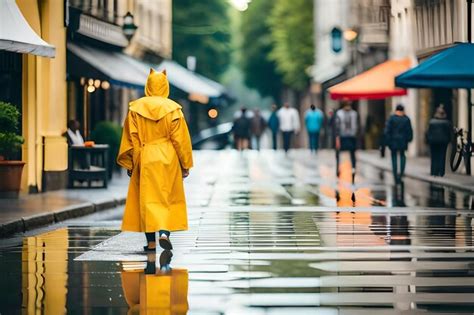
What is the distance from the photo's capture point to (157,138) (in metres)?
13.8

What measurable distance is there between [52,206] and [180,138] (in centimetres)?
698

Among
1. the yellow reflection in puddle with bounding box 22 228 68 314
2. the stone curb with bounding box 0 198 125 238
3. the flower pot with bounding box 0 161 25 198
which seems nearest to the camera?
the yellow reflection in puddle with bounding box 22 228 68 314

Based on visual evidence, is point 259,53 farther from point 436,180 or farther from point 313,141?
point 436,180

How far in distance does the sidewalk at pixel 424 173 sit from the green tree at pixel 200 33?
33.0 m

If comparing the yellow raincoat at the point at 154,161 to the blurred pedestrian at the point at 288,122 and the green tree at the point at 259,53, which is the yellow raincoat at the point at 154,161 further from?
the green tree at the point at 259,53

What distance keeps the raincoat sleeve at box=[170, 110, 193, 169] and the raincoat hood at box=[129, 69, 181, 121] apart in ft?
0.34

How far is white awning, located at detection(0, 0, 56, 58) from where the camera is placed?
19.5 m

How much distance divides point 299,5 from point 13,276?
2635 inches

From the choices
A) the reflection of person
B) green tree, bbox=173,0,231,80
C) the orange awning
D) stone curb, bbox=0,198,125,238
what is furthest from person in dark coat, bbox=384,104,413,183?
green tree, bbox=173,0,231,80

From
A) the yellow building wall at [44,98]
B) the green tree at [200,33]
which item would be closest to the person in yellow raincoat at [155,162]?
the yellow building wall at [44,98]

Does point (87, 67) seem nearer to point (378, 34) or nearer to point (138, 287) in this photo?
point (138, 287)

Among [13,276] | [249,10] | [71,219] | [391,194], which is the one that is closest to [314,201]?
[391,194]

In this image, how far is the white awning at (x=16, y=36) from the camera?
64.0ft

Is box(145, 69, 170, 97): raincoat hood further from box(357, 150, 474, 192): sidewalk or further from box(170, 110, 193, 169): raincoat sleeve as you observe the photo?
box(357, 150, 474, 192): sidewalk
